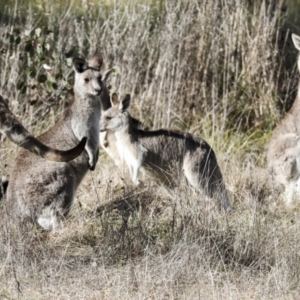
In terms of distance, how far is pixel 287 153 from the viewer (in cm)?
901

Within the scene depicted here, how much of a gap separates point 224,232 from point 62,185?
1.40m

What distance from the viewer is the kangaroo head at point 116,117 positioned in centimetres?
902

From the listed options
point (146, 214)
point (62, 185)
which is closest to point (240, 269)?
point (146, 214)

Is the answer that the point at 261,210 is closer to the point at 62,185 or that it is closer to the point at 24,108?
the point at 62,185

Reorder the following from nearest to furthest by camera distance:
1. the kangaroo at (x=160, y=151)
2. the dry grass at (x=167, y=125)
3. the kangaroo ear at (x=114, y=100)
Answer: the dry grass at (x=167, y=125) < the kangaroo at (x=160, y=151) < the kangaroo ear at (x=114, y=100)

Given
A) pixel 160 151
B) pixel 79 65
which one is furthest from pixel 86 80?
pixel 160 151

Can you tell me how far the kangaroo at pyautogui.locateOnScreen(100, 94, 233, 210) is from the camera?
8.62 meters

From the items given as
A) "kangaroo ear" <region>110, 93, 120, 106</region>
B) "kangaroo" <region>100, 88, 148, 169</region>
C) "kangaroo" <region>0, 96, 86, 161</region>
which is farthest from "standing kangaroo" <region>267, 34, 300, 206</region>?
"kangaroo" <region>0, 96, 86, 161</region>

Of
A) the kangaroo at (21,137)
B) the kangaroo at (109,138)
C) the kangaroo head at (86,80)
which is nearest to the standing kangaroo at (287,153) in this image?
the kangaroo at (109,138)

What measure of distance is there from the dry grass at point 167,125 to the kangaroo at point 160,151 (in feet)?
0.76

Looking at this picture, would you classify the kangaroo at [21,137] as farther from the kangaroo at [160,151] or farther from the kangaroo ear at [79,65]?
the kangaroo at [160,151]

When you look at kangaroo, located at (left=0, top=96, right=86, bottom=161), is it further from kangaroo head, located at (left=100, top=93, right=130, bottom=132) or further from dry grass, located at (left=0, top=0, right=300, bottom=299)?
kangaroo head, located at (left=100, top=93, right=130, bottom=132)

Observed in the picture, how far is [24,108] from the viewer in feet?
33.1

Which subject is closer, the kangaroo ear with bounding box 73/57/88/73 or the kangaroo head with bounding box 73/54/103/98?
the kangaroo head with bounding box 73/54/103/98
